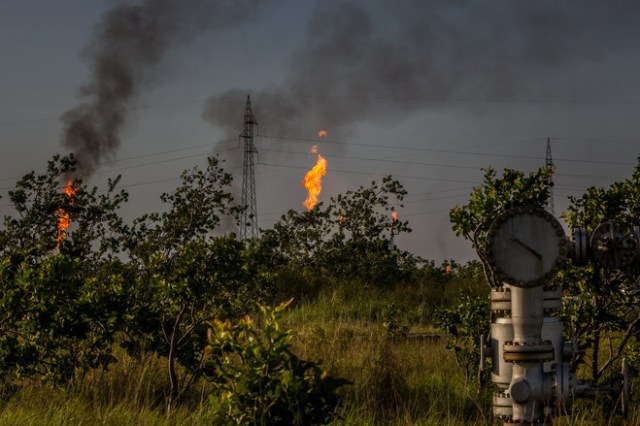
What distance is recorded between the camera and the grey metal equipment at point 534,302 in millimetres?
3887

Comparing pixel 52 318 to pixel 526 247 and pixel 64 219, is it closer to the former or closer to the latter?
pixel 526 247

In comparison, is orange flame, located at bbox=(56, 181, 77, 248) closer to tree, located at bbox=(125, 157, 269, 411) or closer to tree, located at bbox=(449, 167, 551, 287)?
tree, located at bbox=(125, 157, 269, 411)

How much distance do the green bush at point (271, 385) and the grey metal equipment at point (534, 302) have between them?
3.40ft

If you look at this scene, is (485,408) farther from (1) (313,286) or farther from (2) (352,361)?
(1) (313,286)

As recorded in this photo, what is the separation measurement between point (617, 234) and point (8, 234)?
68.7ft

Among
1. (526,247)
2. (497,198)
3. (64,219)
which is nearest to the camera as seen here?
(526,247)

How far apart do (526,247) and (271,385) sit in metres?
1.69

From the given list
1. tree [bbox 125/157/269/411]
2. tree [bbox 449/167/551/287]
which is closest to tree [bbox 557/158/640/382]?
tree [bbox 449/167/551/287]

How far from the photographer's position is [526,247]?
153 inches

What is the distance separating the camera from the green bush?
4.46 meters

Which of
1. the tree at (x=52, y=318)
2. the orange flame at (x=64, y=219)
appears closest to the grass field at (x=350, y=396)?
the tree at (x=52, y=318)

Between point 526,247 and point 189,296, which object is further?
point 189,296

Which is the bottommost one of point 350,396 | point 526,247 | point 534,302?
point 350,396

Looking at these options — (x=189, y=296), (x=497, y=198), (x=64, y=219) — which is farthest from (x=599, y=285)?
(x=64, y=219)
